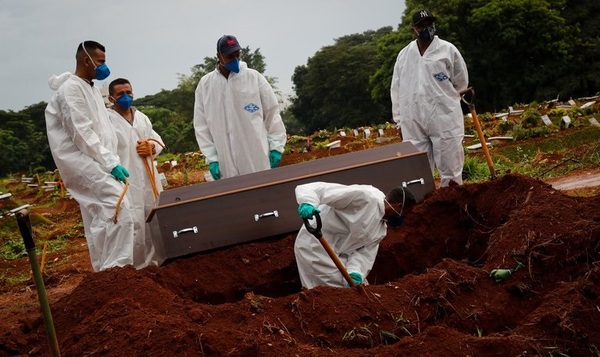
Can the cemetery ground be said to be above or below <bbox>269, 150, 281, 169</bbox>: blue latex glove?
below

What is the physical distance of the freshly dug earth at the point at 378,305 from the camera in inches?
155

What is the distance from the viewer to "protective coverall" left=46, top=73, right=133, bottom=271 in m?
6.31

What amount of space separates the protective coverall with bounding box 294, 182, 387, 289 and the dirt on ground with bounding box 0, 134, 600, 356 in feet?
1.70

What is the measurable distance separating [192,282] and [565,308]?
118 inches

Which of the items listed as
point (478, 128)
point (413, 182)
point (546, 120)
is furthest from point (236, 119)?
point (546, 120)

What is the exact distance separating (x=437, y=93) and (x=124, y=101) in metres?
3.23

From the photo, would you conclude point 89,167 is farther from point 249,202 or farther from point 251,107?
point 251,107

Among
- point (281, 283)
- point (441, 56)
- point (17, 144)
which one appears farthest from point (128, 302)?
point (17, 144)

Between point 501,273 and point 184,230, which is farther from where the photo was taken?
point 184,230

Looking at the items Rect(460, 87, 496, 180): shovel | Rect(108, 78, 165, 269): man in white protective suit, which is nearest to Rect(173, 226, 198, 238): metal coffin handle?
Rect(108, 78, 165, 269): man in white protective suit

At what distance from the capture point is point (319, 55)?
45562 mm

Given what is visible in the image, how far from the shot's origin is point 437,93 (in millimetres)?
7680

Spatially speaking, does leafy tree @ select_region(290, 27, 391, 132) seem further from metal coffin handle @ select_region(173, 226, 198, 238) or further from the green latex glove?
the green latex glove

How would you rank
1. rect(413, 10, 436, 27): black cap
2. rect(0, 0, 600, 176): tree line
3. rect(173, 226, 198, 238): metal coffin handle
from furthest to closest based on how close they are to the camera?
rect(0, 0, 600, 176): tree line → rect(413, 10, 436, 27): black cap → rect(173, 226, 198, 238): metal coffin handle
